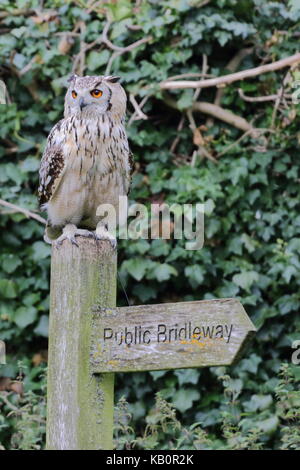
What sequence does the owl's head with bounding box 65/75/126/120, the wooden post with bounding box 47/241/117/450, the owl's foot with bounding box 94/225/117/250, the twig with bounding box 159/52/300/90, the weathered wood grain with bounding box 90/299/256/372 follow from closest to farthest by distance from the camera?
the weathered wood grain with bounding box 90/299/256/372 < the wooden post with bounding box 47/241/117/450 < the owl's foot with bounding box 94/225/117/250 < the owl's head with bounding box 65/75/126/120 < the twig with bounding box 159/52/300/90

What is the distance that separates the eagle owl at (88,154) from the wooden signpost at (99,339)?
2.37ft

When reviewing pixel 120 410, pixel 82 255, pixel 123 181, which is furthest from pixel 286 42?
pixel 82 255

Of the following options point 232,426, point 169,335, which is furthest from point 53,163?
point 232,426

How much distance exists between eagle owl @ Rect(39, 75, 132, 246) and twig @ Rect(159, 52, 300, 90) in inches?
71.4

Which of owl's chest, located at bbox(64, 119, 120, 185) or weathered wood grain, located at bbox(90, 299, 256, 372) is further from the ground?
owl's chest, located at bbox(64, 119, 120, 185)

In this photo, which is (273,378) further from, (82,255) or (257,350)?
(82,255)

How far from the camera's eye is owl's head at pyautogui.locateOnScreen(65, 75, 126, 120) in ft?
10.4

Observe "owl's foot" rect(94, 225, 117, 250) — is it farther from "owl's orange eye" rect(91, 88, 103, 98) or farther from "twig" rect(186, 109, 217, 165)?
"twig" rect(186, 109, 217, 165)

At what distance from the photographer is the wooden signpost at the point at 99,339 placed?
2111 millimetres

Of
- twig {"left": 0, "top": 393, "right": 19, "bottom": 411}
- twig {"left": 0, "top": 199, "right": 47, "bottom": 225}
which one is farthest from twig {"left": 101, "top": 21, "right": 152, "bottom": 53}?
twig {"left": 0, "top": 393, "right": 19, "bottom": 411}

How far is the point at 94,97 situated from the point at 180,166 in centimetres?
205

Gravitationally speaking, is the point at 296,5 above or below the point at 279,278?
above

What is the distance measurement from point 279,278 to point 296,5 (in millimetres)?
1595
